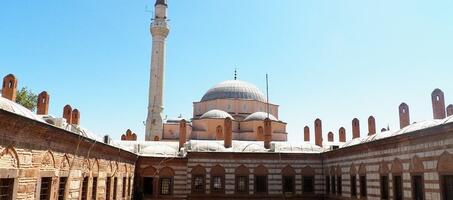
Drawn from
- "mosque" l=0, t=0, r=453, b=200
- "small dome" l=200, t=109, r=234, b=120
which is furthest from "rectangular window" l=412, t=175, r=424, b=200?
"small dome" l=200, t=109, r=234, b=120

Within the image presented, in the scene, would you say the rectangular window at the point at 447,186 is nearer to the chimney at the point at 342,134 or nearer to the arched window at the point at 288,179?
the arched window at the point at 288,179

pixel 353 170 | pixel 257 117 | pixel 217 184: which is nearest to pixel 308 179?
pixel 353 170

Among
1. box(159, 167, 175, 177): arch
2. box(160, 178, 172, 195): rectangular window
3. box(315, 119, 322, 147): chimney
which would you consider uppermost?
box(315, 119, 322, 147): chimney

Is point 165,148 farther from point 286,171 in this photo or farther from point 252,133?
point 252,133

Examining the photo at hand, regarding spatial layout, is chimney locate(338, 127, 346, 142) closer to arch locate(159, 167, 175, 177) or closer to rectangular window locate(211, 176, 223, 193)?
rectangular window locate(211, 176, 223, 193)

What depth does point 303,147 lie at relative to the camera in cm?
2553

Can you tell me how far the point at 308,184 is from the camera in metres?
23.9

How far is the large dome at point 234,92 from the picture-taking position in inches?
1492

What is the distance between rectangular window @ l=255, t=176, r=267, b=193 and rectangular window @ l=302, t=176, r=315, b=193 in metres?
2.18

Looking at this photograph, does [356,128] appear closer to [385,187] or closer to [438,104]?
[438,104]

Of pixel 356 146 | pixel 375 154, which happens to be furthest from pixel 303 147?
pixel 375 154

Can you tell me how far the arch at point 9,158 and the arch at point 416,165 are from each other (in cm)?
1148

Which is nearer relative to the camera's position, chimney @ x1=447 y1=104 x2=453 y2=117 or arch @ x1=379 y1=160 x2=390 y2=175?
arch @ x1=379 y1=160 x2=390 y2=175

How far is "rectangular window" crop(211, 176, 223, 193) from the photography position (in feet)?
76.4
